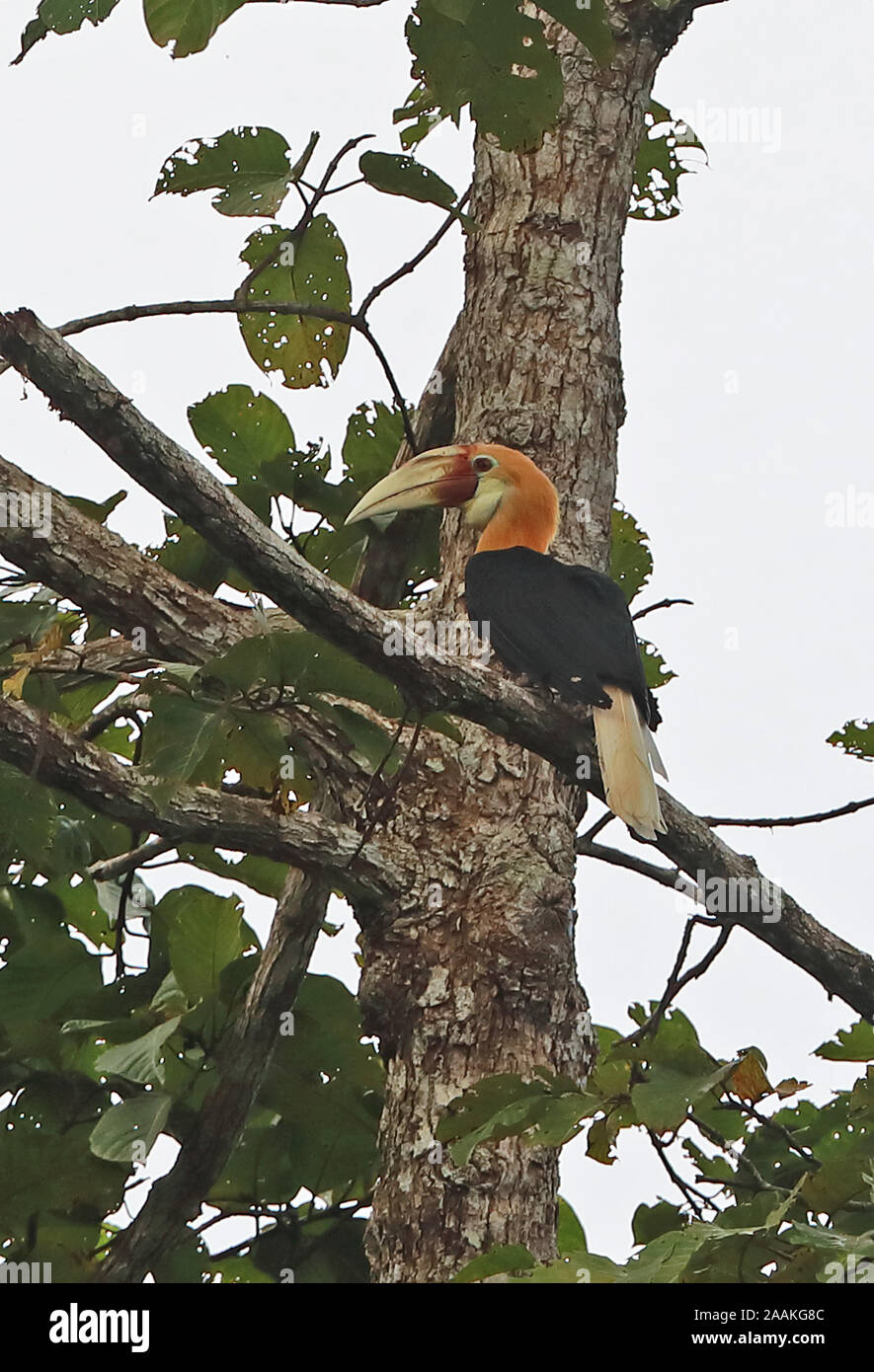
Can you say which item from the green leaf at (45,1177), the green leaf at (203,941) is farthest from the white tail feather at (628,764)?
the green leaf at (45,1177)

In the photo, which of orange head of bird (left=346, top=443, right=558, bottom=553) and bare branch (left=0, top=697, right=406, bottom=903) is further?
orange head of bird (left=346, top=443, right=558, bottom=553)

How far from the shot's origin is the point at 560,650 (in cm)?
321

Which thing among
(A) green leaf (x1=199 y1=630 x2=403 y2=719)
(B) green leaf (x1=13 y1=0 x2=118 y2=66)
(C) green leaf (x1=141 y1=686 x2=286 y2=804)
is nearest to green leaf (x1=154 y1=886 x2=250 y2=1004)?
(C) green leaf (x1=141 y1=686 x2=286 y2=804)

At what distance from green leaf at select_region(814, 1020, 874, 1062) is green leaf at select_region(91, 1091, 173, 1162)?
1.26 meters

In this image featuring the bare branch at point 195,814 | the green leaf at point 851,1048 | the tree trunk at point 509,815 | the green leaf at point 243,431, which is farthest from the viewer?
the green leaf at point 243,431

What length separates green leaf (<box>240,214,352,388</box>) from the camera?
3506 millimetres

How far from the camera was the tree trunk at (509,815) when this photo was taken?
8.77ft

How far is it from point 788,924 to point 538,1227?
0.71 metres

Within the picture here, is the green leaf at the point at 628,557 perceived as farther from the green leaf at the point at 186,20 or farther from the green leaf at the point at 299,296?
the green leaf at the point at 186,20

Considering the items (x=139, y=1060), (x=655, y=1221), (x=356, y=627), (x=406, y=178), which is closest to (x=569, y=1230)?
(x=655, y=1221)

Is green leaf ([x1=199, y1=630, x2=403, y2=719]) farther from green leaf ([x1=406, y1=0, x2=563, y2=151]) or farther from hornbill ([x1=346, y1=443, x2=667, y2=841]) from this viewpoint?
green leaf ([x1=406, y1=0, x2=563, y2=151])

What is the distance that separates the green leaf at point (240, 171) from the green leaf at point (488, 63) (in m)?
1.44

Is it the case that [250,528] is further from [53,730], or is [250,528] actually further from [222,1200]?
[222,1200]
